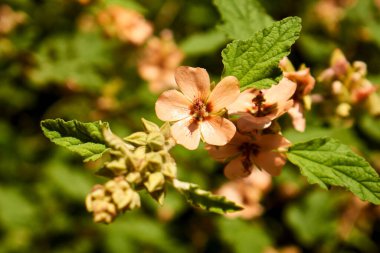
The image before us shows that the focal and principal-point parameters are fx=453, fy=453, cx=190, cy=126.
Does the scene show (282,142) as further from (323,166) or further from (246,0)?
(246,0)

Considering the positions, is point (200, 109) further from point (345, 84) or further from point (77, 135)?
point (345, 84)

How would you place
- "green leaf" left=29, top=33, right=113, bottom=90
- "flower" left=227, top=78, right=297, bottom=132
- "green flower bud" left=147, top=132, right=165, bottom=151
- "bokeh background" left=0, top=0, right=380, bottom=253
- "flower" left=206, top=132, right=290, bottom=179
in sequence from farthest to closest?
"bokeh background" left=0, top=0, right=380, bottom=253, "green leaf" left=29, top=33, right=113, bottom=90, "flower" left=206, top=132, right=290, bottom=179, "flower" left=227, top=78, right=297, bottom=132, "green flower bud" left=147, top=132, right=165, bottom=151

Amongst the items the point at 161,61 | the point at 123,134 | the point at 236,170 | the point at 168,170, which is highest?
the point at 168,170

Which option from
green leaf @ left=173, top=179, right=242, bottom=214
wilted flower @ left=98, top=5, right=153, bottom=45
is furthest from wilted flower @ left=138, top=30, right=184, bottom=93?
green leaf @ left=173, top=179, right=242, bottom=214

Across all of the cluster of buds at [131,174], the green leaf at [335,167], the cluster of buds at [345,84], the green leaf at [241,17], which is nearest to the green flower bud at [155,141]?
the cluster of buds at [131,174]

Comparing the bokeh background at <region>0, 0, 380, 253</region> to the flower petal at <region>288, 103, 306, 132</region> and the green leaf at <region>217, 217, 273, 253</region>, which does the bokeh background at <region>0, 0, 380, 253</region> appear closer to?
the green leaf at <region>217, 217, 273, 253</region>

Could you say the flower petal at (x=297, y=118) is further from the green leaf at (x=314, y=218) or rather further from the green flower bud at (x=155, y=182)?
the green leaf at (x=314, y=218)

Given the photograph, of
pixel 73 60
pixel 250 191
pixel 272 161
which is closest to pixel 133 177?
pixel 272 161
